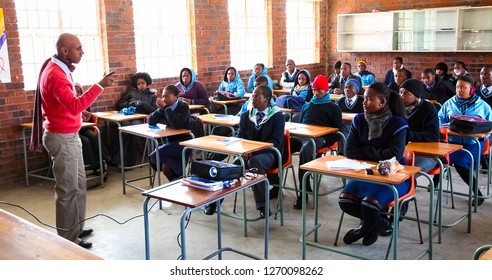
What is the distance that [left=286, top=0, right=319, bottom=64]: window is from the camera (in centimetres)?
1040

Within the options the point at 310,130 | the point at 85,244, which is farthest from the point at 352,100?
the point at 85,244

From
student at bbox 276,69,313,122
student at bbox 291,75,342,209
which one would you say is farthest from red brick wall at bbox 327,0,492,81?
student at bbox 291,75,342,209

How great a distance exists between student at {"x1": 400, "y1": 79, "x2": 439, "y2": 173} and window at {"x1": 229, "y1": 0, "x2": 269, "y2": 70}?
5032 mm

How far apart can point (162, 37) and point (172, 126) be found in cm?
303

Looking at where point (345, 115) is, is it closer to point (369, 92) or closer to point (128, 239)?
point (369, 92)

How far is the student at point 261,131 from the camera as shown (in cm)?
443

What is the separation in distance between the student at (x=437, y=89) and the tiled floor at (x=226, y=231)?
226cm

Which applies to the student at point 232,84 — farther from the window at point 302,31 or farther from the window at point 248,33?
the window at point 302,31

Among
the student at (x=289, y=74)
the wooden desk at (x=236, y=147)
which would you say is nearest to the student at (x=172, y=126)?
the wooden desk at (x=236, y=147)

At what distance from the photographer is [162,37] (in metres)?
7.85

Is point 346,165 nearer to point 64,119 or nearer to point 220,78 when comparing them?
point 64,119

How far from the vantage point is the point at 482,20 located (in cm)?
891
